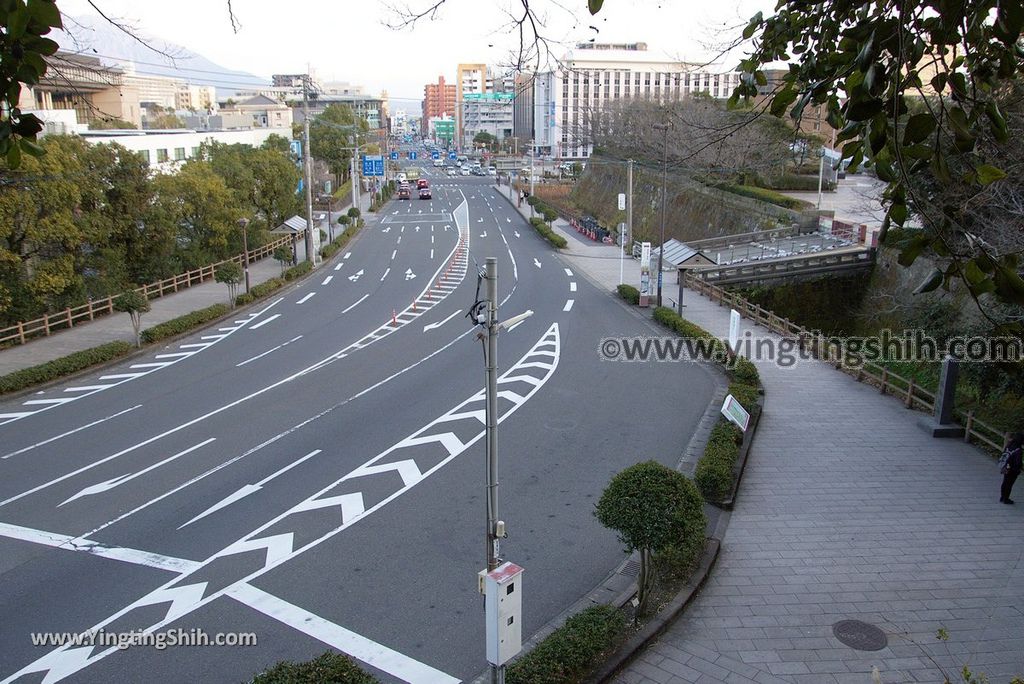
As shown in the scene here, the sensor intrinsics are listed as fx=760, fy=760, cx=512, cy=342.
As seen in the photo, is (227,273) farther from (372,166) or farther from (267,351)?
(372,166)

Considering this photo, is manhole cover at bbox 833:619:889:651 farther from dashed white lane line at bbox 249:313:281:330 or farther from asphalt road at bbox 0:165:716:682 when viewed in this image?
dashed white lane line at bbox 249:313:281:330

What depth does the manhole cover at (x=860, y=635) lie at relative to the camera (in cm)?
874

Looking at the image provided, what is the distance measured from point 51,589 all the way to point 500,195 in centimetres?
7974

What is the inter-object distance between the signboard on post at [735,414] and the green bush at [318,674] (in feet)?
32.1

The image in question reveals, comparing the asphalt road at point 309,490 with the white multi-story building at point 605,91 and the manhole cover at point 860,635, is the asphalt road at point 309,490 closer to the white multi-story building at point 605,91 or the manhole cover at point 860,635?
the manhole cover at point 860,635

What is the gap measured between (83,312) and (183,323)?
13.6 ft

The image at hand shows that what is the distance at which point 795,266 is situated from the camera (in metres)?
31.3

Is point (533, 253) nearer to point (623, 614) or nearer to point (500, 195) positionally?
point (623, 614)

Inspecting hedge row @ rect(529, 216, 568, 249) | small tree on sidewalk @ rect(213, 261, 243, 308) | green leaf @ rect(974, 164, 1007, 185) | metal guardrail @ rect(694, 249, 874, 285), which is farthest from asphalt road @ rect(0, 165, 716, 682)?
hedge row @ rect(529, 216, 568, 249)

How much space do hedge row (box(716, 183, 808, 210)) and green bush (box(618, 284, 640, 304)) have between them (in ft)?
48.3

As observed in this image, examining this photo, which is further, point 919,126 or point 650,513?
point 650,513

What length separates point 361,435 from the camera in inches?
625

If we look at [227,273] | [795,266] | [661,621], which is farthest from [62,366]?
[795,266]

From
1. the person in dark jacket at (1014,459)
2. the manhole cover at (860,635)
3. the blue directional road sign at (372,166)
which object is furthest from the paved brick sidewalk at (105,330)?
the blue directional road sign at (372,166)
